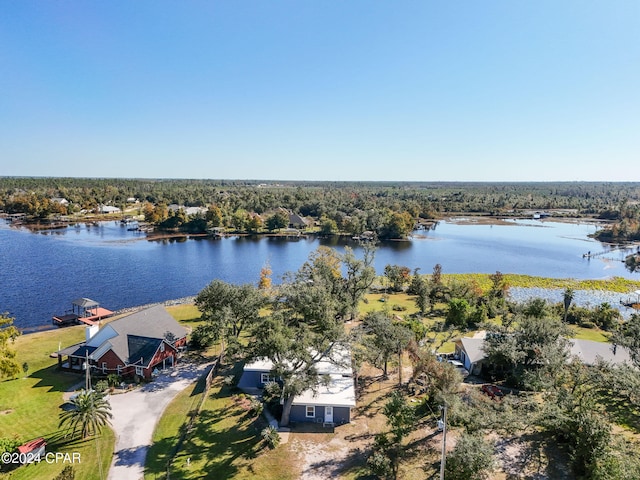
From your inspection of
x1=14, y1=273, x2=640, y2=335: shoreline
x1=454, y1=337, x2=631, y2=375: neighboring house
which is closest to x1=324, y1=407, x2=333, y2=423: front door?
x1=454, y1=337, x2=631, y2=375: neighboring house

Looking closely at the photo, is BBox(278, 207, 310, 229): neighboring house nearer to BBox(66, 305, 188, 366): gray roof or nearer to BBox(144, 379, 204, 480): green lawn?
BBox(66, 305, 188, 366): gray roof

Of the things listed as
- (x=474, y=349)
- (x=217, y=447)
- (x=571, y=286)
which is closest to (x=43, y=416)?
(x=217, y=447)

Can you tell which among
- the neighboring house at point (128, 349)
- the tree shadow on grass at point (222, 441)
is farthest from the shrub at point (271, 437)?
the neighboring house at point (128, 349)

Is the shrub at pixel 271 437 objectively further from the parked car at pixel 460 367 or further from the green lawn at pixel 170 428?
the parked car at pixel 460 367

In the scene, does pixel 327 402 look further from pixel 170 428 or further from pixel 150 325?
pixel 150 325

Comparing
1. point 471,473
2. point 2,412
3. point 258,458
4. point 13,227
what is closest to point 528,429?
point 471,473

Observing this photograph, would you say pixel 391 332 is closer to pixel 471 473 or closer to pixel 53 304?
pixel 471 473
